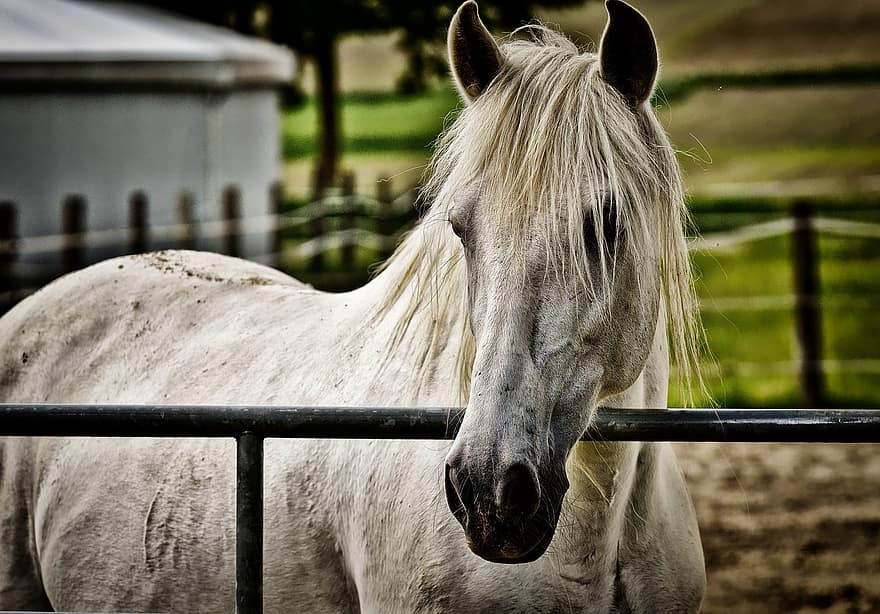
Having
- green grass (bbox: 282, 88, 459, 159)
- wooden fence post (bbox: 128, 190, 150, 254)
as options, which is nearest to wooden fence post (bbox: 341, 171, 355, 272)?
wooden fence post (bbox: 128, 190, 150, 254)

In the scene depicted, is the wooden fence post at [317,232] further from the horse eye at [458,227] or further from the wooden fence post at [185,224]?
the horse eye at [458,227]

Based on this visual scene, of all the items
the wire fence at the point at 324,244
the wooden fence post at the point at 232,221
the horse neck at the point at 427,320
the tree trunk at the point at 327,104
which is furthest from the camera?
the tree trunk at the point at 327,104

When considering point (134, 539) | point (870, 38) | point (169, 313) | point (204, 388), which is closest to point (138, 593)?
point (134, 539)

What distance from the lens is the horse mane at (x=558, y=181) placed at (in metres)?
1.97

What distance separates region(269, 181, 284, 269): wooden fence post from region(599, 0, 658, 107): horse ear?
33.7 feet

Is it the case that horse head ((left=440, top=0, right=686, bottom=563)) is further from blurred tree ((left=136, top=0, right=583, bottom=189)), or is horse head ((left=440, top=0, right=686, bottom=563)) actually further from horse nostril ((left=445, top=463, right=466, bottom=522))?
blurred tree ((left=136, top=0, right=583, bottom=189))

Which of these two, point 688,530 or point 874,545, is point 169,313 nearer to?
point 688,530

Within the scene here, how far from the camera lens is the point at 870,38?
38.2 meters

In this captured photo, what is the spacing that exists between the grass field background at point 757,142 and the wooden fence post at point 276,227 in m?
1.92

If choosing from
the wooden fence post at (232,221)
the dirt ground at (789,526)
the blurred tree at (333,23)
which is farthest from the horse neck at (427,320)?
the wooden fence post at (232,221)

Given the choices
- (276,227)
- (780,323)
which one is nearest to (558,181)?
(780,323)

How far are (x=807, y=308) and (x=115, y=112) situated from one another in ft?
27.7

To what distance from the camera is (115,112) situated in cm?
1316

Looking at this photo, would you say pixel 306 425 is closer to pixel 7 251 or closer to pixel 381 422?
pixel 381 422
